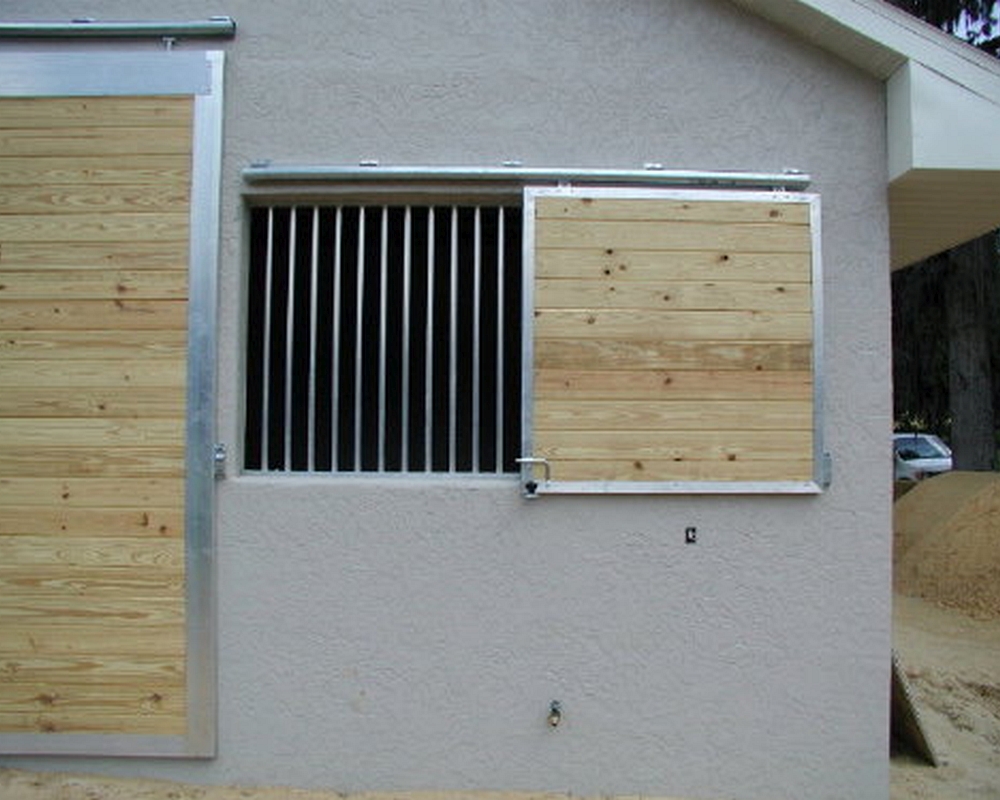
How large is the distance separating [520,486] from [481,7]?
2130 millimetres

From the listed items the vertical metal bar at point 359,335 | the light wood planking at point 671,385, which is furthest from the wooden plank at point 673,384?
the vertical metal bar at point 359,335

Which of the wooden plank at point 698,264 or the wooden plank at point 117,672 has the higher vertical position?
the wooden plank at point 698,264

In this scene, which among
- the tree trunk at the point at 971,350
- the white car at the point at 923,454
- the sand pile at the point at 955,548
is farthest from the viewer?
the white car at the point at 923,454

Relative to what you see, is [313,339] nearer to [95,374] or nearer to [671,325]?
[95,374]

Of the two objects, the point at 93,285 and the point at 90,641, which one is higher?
the point at 93,285

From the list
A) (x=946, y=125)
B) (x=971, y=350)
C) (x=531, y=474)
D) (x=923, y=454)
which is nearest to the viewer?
(x=946, y=125)

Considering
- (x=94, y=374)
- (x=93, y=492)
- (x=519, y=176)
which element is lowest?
(x=93, y=492)

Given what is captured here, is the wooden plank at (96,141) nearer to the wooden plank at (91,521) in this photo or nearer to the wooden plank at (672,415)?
the wooden plank at (91,521)

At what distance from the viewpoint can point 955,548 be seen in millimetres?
9250

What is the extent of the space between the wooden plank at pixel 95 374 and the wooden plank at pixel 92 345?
0.07ft

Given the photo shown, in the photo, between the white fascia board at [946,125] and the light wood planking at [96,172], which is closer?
the white fascia board at [946,125]

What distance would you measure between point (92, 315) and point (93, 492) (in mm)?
770

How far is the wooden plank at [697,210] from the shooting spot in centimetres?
400

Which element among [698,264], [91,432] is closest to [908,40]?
[698,264]
